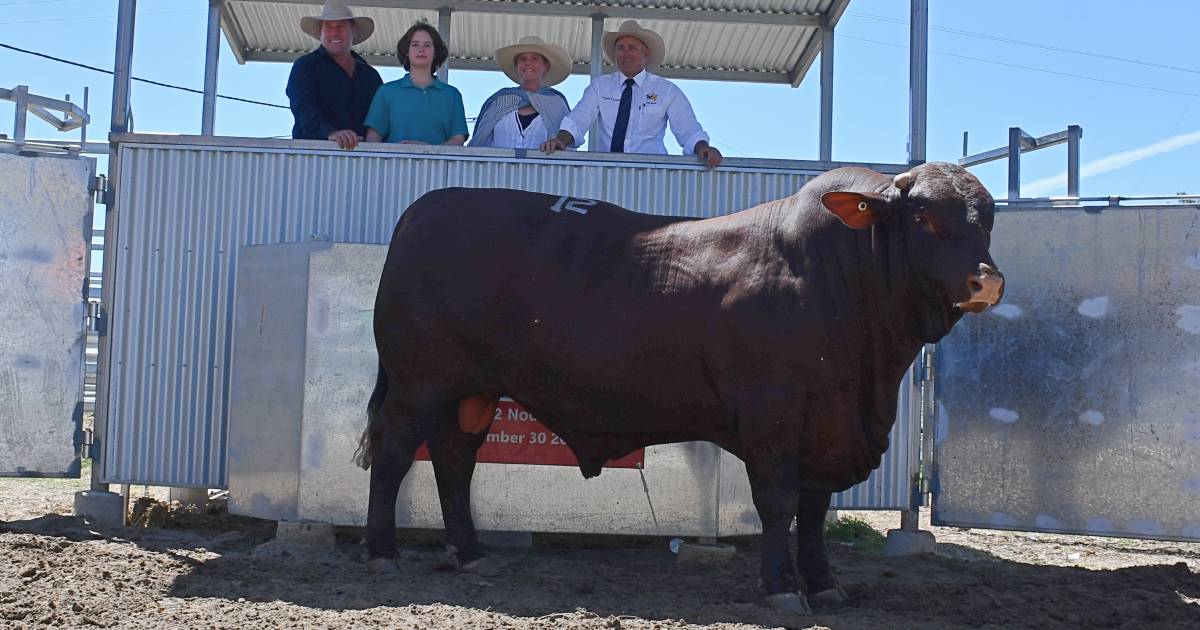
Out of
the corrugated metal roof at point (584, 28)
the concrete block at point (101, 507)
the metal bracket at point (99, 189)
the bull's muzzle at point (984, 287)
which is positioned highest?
the corrugated metal roof at point (584, 28)

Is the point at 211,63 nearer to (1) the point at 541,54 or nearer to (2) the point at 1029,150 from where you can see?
(1) the point at 541,54

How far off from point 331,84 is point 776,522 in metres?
4.60

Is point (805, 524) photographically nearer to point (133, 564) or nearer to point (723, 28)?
point (133, 564)

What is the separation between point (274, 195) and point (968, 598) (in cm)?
477

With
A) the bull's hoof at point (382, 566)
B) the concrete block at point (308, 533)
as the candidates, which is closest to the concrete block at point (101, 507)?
the concrete block at point (308, 533)

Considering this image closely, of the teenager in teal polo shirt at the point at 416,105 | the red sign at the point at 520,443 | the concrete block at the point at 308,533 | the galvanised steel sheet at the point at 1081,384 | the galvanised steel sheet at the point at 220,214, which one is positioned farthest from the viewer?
the teenager in teal polo shirt at the point at 416,105

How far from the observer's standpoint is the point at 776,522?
217 inches

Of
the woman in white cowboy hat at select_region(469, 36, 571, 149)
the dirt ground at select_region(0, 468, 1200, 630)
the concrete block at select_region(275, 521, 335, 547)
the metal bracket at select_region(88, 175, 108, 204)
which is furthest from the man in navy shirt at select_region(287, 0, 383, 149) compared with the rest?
the dirt ground at select_region(0, 468, 1200, 630)

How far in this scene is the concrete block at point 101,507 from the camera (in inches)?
288

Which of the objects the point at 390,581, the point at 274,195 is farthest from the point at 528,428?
the point at 274,195

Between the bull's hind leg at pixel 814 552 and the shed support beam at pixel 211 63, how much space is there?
5315 mm

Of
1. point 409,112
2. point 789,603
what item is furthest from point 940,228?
point 409,112

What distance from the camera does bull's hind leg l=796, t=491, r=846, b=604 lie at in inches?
226

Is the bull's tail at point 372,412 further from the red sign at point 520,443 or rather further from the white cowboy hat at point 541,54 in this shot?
the white cowboy hat at point 541,54
